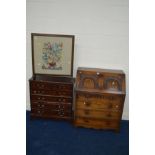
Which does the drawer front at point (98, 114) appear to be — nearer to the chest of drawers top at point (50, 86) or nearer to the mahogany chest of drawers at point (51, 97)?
the mahogany chest of drawers at point (51, 97)

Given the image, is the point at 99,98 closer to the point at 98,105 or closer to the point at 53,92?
the point at 98,105

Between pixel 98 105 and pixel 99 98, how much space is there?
127mm

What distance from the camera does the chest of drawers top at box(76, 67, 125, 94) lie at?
3.76 metres

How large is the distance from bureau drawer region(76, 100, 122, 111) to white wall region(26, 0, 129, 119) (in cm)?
72

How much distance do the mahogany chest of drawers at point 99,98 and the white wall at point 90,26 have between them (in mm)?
312

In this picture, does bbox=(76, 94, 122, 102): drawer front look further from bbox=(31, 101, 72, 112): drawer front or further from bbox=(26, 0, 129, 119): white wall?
bbox=(26, 0, 129, 119): white wall

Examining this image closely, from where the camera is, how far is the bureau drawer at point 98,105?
3.71 m

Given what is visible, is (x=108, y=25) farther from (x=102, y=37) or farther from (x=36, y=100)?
(x=36, y=100)

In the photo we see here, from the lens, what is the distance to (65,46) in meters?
3.90

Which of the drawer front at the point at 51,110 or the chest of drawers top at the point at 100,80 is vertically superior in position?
the chest of drawers top at the point at 100,80

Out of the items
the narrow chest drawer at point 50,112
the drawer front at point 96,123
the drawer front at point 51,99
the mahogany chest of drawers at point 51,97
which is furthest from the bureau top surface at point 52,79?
the drawer front at point 96,123

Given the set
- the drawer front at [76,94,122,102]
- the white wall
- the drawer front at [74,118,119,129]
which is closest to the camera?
the drawer front at [76,94,122,102]

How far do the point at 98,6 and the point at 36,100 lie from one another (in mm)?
2043

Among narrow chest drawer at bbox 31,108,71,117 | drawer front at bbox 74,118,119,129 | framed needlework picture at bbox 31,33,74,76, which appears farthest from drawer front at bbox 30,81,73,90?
drawer front at bbox 74,118,119,129
